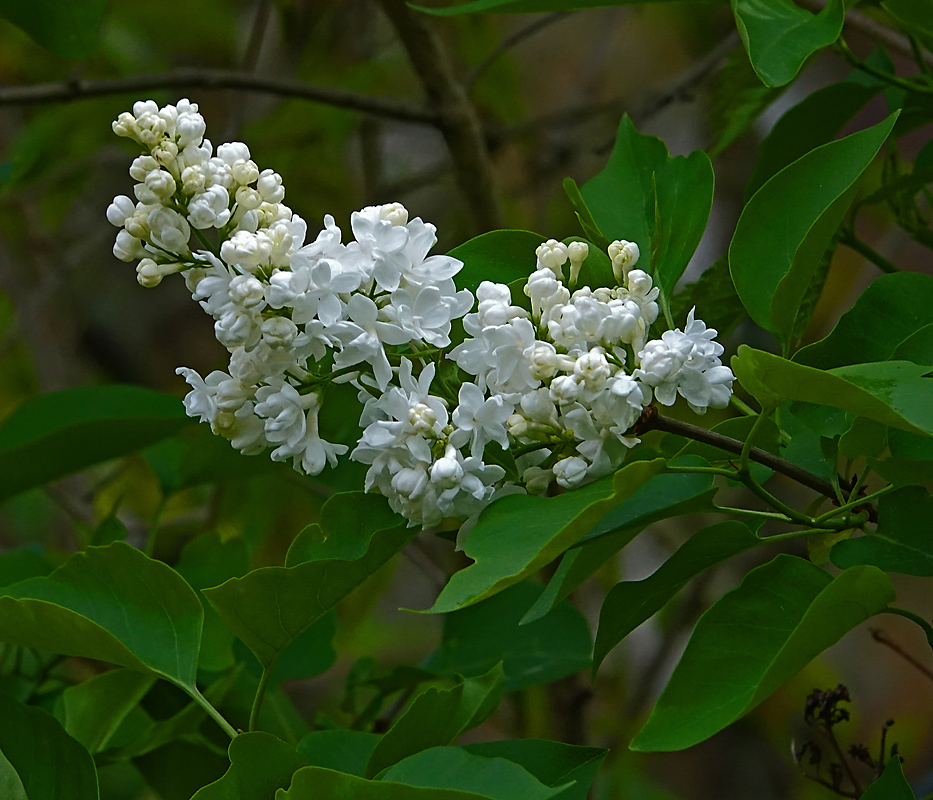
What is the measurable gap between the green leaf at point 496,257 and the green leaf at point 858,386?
0.59 feet

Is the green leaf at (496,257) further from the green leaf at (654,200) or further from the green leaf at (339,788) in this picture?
the green leaf at (339,788)

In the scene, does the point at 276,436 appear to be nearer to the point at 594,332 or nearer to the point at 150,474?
the point at 594,332

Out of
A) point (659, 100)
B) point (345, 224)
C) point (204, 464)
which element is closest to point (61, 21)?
point (204, 464)

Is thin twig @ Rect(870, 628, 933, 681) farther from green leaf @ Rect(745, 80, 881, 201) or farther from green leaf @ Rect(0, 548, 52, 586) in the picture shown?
green leaf @ Rect(0, 548, 52, 586)

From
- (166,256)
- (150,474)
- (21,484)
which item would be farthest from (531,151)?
(166,256)

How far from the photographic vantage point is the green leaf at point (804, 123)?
87 cm

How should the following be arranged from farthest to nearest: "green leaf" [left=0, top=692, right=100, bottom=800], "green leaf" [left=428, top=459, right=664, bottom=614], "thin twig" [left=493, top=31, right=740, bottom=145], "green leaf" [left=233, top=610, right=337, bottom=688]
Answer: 1. "thin twig" [left=493, top=31, right=740, bottom=145]
2. "green leaf" [left=233, top=610, right=337, bottom=688]
3. "green leaf" [left=0, top=692, right=100, bottom=800]
4. "green leaf" [left=428, top=459, right=664, bottom=614]

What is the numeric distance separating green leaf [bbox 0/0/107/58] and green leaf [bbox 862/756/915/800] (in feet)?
2.87

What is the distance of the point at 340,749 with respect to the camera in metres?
0.69

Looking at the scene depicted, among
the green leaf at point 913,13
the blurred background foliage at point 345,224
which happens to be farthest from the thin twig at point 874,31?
the green leaf at point 913,13

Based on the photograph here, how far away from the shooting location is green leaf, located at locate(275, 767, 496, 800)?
0.49 meters

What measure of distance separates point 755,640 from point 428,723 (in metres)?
0.20

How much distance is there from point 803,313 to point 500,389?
303 millimetres

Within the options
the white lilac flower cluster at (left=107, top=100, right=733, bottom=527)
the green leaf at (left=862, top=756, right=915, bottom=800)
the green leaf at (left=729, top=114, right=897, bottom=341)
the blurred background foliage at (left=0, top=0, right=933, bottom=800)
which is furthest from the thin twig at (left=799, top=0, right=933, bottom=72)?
the green leaf at (left=862, top=756, right=915, bottom=800)
